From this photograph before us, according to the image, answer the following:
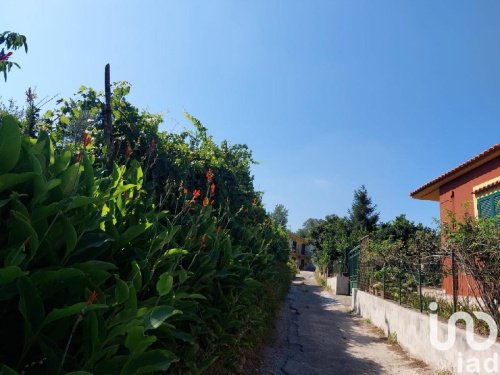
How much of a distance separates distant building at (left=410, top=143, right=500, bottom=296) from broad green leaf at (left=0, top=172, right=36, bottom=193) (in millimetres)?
8272

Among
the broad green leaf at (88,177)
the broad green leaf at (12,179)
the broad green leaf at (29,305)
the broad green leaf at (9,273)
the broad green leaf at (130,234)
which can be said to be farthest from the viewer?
the broad green leaf at (130,234)

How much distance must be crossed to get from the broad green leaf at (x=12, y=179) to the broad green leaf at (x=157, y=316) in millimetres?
670

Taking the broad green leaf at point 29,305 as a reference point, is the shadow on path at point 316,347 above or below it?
below

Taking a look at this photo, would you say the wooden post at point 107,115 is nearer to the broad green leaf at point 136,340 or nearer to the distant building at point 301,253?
the broad green leaf at point 136,340

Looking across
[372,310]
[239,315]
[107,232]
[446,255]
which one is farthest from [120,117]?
[372,310]

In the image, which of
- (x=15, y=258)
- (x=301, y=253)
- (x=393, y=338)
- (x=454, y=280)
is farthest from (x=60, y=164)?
(x=301, y=253)

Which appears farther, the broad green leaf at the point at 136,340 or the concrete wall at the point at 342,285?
the concrete wall at the point at 342,285

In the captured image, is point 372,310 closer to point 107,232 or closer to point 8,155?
point 107,232

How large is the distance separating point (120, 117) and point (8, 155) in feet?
12.6

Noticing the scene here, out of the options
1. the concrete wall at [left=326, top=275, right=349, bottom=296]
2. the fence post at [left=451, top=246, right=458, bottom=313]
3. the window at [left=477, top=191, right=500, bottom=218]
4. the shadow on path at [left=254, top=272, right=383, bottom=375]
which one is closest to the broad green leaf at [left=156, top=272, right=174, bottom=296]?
the shadow on path at [left=254, top=272, right=383, bottom=375]

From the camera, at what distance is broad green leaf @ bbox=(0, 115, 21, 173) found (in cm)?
143

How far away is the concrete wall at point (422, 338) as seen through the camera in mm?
4754

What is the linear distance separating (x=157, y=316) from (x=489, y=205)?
10.7 metres

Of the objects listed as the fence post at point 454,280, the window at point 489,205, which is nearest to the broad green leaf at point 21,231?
the fence post at point 454,280
